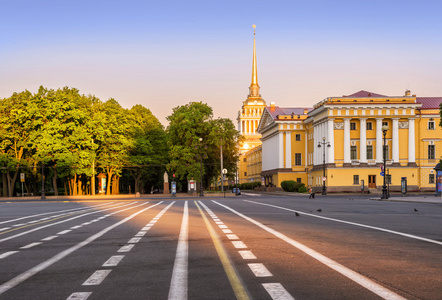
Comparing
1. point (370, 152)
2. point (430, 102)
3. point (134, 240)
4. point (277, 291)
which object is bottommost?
point (134, 240)

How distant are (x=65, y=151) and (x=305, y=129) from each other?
168ft

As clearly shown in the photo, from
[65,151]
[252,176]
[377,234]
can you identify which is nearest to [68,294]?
[377,234]

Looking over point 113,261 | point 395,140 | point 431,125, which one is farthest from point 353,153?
point 113,261

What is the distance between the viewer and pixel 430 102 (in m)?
94.1

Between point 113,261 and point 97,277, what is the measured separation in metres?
1.73

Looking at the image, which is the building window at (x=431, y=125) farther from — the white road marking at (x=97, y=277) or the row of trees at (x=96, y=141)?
the white road marking at (x=97, y=277)

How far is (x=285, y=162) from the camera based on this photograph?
350 feet

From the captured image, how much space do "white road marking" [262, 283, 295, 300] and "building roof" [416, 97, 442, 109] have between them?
292 feet

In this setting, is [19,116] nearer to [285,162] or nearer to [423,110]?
[285,162]

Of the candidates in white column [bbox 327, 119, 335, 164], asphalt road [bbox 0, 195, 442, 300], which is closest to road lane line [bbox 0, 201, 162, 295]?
asphalt road [bbox 0, 195, 442, 300]

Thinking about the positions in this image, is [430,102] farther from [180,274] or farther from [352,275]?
[180,274]

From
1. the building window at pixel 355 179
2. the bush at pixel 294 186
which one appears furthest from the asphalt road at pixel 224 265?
the bush at pixel 294 186

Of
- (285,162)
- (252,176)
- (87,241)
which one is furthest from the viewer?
(252,176)

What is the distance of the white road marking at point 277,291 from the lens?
6.52 meters
